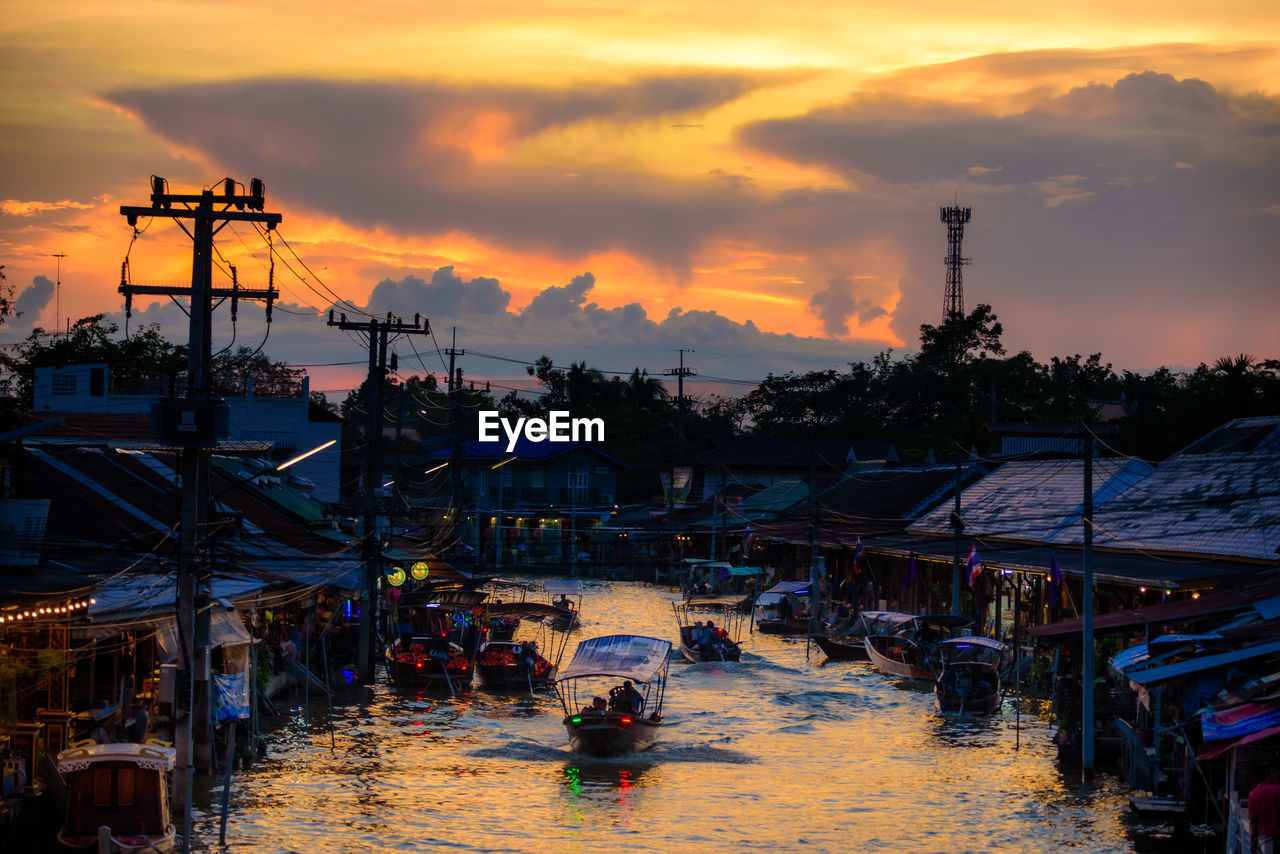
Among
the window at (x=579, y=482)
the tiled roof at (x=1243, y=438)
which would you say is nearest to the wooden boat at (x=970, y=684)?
the tiled roof at (x=1243, y=438)

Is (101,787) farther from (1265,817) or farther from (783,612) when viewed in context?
(783,612)

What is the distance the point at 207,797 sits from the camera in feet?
81.3

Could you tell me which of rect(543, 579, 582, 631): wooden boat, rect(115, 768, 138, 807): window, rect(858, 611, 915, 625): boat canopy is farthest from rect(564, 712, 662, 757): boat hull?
rect(543, 579, 582, 631): wooden boat

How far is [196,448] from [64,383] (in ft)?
119

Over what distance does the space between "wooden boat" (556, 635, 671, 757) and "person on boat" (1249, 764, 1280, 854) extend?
51.8 feet

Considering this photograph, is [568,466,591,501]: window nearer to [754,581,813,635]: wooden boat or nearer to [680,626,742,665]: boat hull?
[754,581,813,635]: wooden boat

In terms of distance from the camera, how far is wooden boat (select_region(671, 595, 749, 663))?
153 ft

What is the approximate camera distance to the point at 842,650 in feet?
150

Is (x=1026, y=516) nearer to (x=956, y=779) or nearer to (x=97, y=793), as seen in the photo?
(x=956, y=779)

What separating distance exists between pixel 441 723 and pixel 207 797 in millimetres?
10397

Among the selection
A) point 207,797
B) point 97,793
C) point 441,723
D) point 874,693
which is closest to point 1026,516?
point 874,693

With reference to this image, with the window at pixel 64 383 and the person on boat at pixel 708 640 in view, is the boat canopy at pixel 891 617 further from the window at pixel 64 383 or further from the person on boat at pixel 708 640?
the window at pixel 64 383

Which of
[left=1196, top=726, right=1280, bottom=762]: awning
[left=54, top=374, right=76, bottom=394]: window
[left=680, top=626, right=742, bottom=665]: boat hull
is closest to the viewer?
[left=1196, top=726, right=1280, bottom=762]: awning

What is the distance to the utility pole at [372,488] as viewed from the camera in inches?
1490
